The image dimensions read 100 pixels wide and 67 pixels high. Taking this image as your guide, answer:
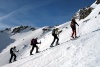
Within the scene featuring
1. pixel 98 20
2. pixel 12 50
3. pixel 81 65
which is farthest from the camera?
pixel 98 20

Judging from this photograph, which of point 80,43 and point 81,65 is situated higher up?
point 80,43

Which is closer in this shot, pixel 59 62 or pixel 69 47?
pixel 59 62

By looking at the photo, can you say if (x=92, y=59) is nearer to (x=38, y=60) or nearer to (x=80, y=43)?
(x=80, y=43)

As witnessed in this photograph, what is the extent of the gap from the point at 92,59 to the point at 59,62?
3.14 meters

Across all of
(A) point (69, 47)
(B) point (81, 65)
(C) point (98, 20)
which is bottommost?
(B) point (81, 65)

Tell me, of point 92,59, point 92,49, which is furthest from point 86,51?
point 92,59

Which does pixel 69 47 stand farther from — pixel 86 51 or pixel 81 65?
pixel 81 65

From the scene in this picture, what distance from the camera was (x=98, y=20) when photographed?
53625mm

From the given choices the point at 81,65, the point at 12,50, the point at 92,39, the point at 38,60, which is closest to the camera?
the point at 81,65

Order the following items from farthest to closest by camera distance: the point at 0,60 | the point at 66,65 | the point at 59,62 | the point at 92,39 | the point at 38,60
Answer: the point at 0,60 < the point at 38,60 < the point at 92,39 < the point at 59,62 < the point at 66,65

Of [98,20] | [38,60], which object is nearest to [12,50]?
[38,60]

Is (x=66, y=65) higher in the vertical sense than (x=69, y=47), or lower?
lower

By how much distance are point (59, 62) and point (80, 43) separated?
2850 mm

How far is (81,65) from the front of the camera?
45.2 ft
